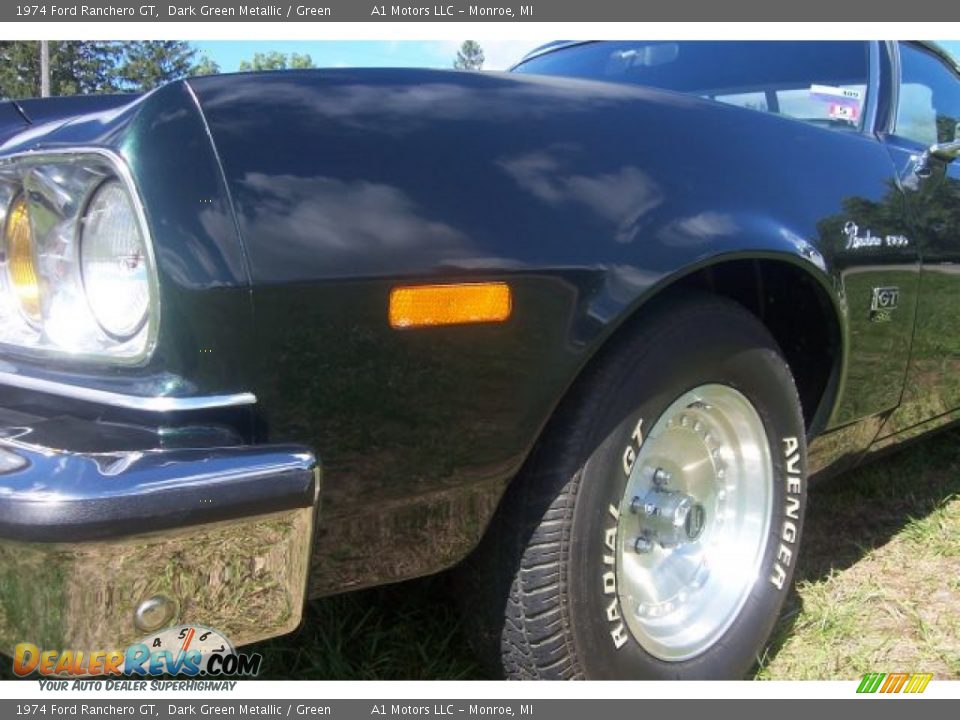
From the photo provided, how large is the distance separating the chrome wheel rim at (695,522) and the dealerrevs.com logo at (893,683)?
0.29 metres

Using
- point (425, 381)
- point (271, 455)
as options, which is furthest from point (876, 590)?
point (271, 455)

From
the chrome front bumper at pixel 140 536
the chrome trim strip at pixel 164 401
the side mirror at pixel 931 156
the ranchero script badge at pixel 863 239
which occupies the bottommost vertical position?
the chrome front bumper at pixel 140 536

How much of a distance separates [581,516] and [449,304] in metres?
0.44

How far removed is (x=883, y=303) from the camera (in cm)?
207

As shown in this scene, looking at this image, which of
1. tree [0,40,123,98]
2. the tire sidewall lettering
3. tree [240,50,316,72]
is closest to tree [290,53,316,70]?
tree [240,50,316,72]

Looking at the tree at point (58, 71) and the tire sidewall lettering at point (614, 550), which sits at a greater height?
the tree at point (58, 71)

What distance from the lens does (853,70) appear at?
2473 millimetres

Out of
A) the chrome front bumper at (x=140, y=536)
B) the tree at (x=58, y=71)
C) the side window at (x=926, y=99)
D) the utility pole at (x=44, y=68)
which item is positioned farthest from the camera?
the tree at (x=58, y=71)

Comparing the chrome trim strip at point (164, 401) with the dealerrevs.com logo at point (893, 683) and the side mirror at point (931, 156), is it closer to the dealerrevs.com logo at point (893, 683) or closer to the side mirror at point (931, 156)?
the dealerrevs.com logo at point (893, 683)

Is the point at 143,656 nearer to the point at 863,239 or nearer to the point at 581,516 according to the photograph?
the point at 581,516

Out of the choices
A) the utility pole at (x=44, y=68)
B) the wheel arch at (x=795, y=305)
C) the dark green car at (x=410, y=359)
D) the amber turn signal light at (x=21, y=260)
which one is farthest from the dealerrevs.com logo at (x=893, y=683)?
the utility pole at (x=44, y=68)

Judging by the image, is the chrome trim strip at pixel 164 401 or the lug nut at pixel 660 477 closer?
the chrome trim strip at pixel 164 401

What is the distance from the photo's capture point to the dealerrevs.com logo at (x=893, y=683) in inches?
70.9

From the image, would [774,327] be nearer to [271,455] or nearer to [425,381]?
[425,381]
